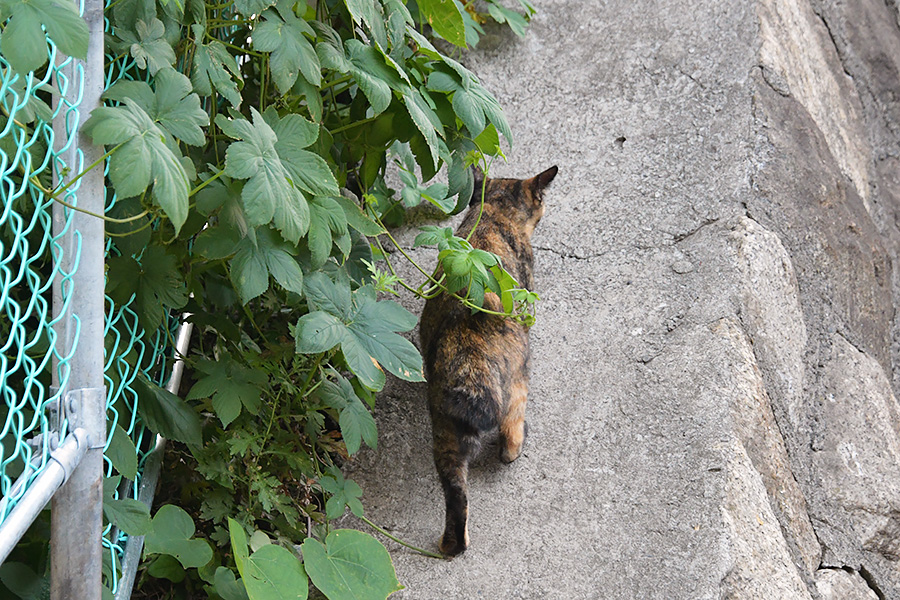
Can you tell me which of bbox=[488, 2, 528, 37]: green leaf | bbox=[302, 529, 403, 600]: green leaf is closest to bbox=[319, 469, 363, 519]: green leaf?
bbox=[302, 529, 403, 600]: green leaf

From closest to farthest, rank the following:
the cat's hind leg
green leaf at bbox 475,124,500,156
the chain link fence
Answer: the chain link fence → green leaf at bbox 475,124,500,156 → the cat's hind leg

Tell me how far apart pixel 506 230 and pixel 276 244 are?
1.39 m

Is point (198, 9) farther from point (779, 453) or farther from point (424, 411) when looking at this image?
point (779, 453)

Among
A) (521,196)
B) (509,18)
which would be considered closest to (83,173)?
(521,196)

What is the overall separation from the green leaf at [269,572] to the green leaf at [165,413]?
0.84ft

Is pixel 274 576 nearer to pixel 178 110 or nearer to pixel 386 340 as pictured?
pixel 386 340

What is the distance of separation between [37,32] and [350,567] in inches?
55.8

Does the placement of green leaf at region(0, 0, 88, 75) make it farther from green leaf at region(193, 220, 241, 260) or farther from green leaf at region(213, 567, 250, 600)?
green leaf at region(213, 567, 250, 600)

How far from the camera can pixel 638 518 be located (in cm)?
235

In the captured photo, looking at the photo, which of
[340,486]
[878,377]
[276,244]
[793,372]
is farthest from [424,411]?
[878,377]

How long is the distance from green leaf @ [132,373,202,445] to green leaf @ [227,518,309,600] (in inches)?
10.1

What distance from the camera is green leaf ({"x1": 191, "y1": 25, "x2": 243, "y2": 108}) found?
165cm

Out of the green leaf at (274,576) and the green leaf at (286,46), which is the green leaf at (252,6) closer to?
the green leaf at (286,46)

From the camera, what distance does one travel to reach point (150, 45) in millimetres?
1559
